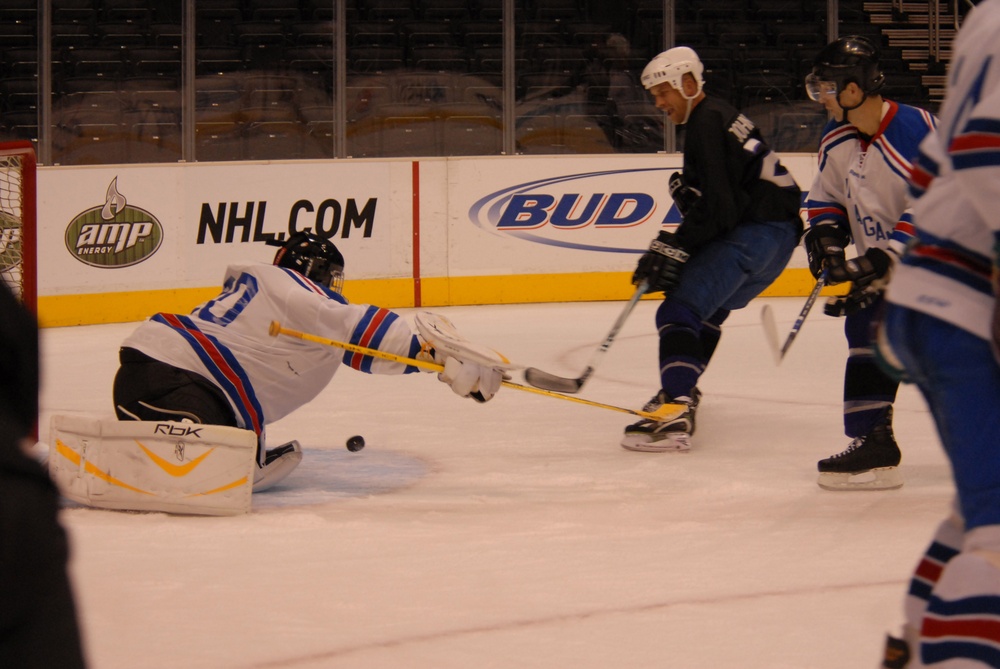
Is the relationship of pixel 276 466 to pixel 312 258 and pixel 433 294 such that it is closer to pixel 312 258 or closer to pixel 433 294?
pixel 312 258

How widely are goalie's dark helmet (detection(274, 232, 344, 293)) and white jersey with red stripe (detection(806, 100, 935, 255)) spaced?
126 centimetres

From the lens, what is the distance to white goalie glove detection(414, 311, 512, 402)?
9.24 feet

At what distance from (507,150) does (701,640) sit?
6.11m

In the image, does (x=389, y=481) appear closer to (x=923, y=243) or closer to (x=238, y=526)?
(x=238, y=526)

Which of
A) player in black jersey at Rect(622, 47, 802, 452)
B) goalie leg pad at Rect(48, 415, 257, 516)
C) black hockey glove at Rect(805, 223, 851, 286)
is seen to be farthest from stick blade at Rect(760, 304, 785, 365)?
goalie leg pad at Rect(48, 415, 257, 516)

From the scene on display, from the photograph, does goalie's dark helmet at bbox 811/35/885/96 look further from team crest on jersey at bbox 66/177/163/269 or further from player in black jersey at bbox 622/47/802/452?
team crest on jersey at bbox 66/177/163/269

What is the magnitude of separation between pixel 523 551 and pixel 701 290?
1.45 meters

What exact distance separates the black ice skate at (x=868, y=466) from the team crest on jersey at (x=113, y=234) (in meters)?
4.66

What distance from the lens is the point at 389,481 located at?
3.25 m

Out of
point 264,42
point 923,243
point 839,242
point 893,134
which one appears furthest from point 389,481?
point 264,42

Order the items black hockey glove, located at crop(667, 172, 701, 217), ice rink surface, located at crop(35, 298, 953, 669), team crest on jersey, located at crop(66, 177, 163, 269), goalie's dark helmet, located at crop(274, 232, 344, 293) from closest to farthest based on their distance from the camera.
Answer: ice rink surface, located at crop(35, 298, 953, 669) < goalie's dark helmet, located at crop(274, 232, 344, 293) < black hockey glove, located at crop(667, 172, 701, 217) < team crest on jersey, located at crop(66, 177, 163, 269)

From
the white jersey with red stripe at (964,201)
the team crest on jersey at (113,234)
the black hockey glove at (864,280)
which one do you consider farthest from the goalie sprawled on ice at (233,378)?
the team crest on jersey at (113,234)

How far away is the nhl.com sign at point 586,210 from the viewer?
25.0 feet

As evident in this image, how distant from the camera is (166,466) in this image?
9.08ft
